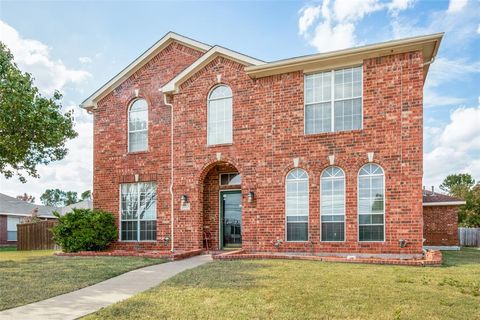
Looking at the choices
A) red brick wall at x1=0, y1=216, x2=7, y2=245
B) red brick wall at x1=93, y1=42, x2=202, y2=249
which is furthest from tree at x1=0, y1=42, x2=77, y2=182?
red brick wall at x1=0, y1=216, x2=7, y2=245

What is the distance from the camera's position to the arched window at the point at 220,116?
14.3 m

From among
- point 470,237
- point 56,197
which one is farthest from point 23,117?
point 56,197

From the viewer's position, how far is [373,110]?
12.2 m

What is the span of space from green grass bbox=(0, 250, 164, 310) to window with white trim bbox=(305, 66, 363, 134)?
6612mm

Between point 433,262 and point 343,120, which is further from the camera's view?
point 343,120

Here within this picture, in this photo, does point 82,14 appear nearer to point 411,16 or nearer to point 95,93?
point 95,93

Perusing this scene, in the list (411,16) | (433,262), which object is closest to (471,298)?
(433,262)

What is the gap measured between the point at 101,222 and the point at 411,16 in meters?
13.0

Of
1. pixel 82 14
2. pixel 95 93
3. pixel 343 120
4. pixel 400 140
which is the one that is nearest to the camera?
pixel 400 140

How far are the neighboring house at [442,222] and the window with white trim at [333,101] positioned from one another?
9456 mm

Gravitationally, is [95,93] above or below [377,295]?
above

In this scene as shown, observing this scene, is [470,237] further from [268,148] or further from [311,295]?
[311,295]

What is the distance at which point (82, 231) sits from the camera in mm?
14547

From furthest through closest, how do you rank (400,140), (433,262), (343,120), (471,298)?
(343,120)
(400,140)
(433,262)
(471,298)
